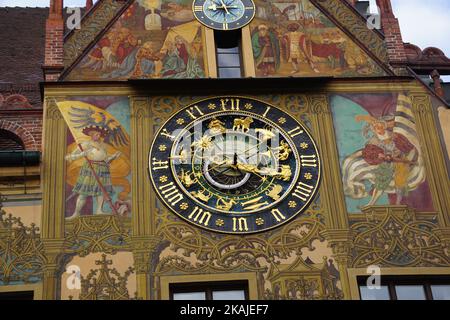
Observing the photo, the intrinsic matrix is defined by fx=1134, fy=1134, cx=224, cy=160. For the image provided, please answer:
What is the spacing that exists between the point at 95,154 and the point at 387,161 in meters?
3.68

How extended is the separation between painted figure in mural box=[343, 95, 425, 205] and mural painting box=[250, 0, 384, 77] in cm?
88

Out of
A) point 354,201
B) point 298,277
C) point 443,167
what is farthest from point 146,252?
point 443,167

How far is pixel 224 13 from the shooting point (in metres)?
15.7

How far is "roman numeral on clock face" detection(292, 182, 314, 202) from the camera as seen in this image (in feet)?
45.8

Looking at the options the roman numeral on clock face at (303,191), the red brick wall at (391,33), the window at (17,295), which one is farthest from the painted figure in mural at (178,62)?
the window at (17,295)

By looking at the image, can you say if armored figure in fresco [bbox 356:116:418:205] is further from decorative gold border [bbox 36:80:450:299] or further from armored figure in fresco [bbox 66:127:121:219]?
armored figure in fresco [bbox 66:127:121:219]

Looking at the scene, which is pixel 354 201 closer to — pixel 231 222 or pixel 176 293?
pixel 231 222

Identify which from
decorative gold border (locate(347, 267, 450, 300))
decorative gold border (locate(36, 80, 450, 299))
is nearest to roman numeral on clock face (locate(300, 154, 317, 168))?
decorative gold border (locate(36, 80, 450, 299))

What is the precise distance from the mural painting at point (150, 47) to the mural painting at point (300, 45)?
87cm

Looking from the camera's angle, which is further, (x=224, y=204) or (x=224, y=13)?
(x=224, y=13)

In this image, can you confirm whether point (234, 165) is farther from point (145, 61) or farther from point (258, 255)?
point (145, 61)

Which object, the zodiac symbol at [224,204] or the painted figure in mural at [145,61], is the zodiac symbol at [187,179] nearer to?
the zodiac symbol at [224,204]

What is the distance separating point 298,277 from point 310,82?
2.94 meters

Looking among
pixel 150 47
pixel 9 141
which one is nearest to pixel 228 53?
pixel 150 47
